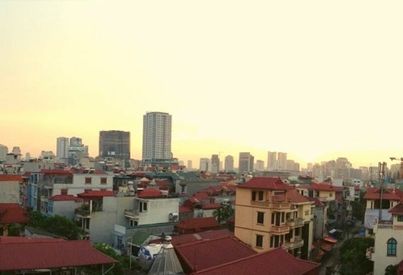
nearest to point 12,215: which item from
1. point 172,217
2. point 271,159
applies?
point 172,217

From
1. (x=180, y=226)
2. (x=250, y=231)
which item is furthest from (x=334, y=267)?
(x=180, y=226)

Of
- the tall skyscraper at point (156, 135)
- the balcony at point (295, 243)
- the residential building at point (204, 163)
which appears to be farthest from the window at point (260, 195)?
the residential building at point (204, 163)

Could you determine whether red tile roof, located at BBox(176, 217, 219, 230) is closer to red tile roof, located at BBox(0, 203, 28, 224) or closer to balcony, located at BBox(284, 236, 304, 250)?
balcony, located at BBox(284, 236, 304, 250)

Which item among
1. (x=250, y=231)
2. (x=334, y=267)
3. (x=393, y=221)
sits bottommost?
(x=334, y=267)

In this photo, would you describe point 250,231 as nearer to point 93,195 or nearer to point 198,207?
point 198,207

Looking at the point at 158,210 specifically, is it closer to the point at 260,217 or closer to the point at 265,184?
the point at 260,217

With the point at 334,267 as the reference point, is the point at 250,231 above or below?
above

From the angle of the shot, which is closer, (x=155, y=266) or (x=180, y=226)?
(x=155, y=266)

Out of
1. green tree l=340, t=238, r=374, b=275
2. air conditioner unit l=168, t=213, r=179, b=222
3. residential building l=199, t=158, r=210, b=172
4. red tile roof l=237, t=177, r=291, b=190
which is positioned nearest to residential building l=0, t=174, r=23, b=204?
air conditioner unit l=168, t=213, r=179, b=222
